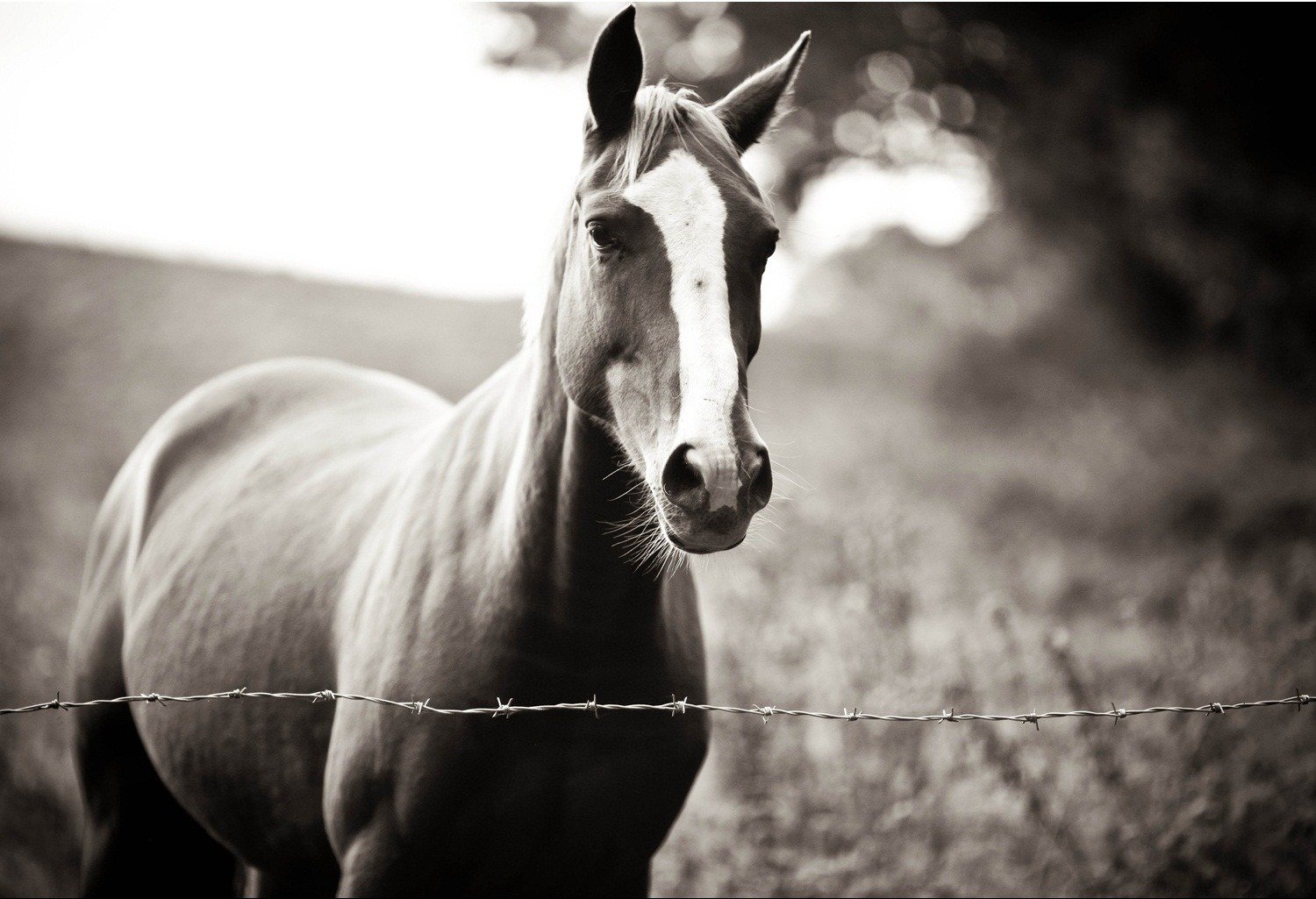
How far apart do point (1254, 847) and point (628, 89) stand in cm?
367

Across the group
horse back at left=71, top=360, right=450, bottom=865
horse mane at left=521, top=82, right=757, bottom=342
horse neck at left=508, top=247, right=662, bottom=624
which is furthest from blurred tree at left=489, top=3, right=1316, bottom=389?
horse neck at left=508, top=247, right=662, bottom=624

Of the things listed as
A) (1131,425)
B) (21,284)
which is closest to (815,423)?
(1131,425)

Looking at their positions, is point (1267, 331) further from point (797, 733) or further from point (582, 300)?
point (582, 300)

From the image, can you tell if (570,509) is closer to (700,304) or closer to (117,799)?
(700,304)

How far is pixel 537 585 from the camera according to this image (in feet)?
6.93

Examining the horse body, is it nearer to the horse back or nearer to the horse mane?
the horse back

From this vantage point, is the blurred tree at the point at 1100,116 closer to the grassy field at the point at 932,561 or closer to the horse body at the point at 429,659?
the grassy field at the point at 932,561

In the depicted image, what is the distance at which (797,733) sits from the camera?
4703 millimetres

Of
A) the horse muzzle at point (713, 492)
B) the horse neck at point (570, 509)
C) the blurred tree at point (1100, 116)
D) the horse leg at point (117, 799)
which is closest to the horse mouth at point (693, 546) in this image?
the horse muzzle at point (713, 492)

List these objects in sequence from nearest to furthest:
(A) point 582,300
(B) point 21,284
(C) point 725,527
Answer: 1. (C) point 725,527
2. (A) point 582,300
3. (B) point 21,284

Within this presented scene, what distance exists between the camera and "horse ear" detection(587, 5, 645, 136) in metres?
1.95

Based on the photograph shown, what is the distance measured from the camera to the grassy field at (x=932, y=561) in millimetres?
3898

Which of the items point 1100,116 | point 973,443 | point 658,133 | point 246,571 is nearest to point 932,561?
point 973,443

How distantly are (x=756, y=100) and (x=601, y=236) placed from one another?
0.67 metres
